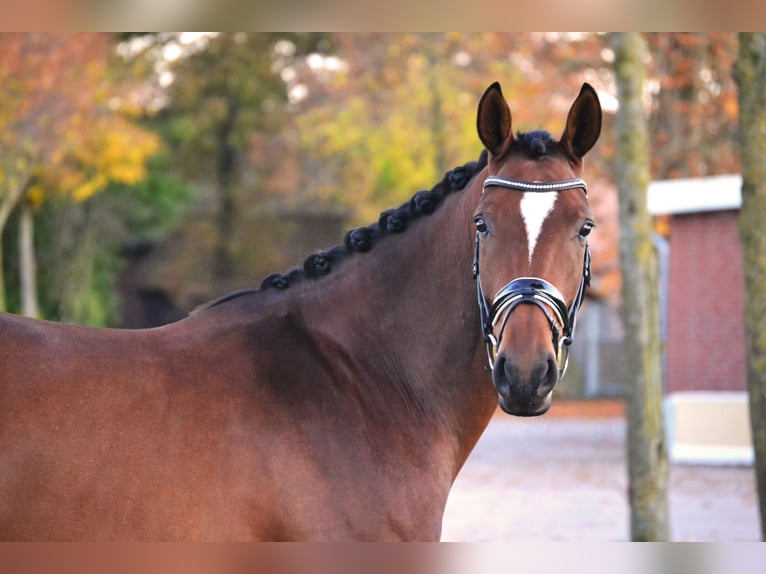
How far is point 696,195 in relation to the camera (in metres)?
16.6

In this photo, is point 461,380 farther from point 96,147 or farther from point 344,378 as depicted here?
point 96,147

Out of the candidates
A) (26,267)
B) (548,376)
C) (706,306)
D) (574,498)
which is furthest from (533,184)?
(26,267)

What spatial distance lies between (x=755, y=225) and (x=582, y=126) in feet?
11.5

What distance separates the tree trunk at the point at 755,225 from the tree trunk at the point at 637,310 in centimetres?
156

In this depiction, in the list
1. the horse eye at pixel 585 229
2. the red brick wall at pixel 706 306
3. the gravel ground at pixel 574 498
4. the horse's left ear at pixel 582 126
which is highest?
the red brick wall at pixel 706 306

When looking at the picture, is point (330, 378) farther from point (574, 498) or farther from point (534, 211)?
point (574, 498)

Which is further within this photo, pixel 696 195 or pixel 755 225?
pixel 696 195

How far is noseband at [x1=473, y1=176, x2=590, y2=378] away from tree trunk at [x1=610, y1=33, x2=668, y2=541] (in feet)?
16.8

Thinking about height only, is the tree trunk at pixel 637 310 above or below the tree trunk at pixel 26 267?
below

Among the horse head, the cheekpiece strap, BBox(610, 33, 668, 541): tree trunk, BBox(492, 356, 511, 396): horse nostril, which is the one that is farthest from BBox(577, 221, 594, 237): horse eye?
BBox(610, 33, 668, 541): tree trunk

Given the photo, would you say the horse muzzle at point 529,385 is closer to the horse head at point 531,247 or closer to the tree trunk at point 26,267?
the horse head at point 531,247

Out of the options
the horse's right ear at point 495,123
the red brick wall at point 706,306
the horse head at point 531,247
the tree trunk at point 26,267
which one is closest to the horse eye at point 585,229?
the horse head at point 531,247

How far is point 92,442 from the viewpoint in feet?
11.2

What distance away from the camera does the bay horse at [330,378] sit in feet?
11.1
